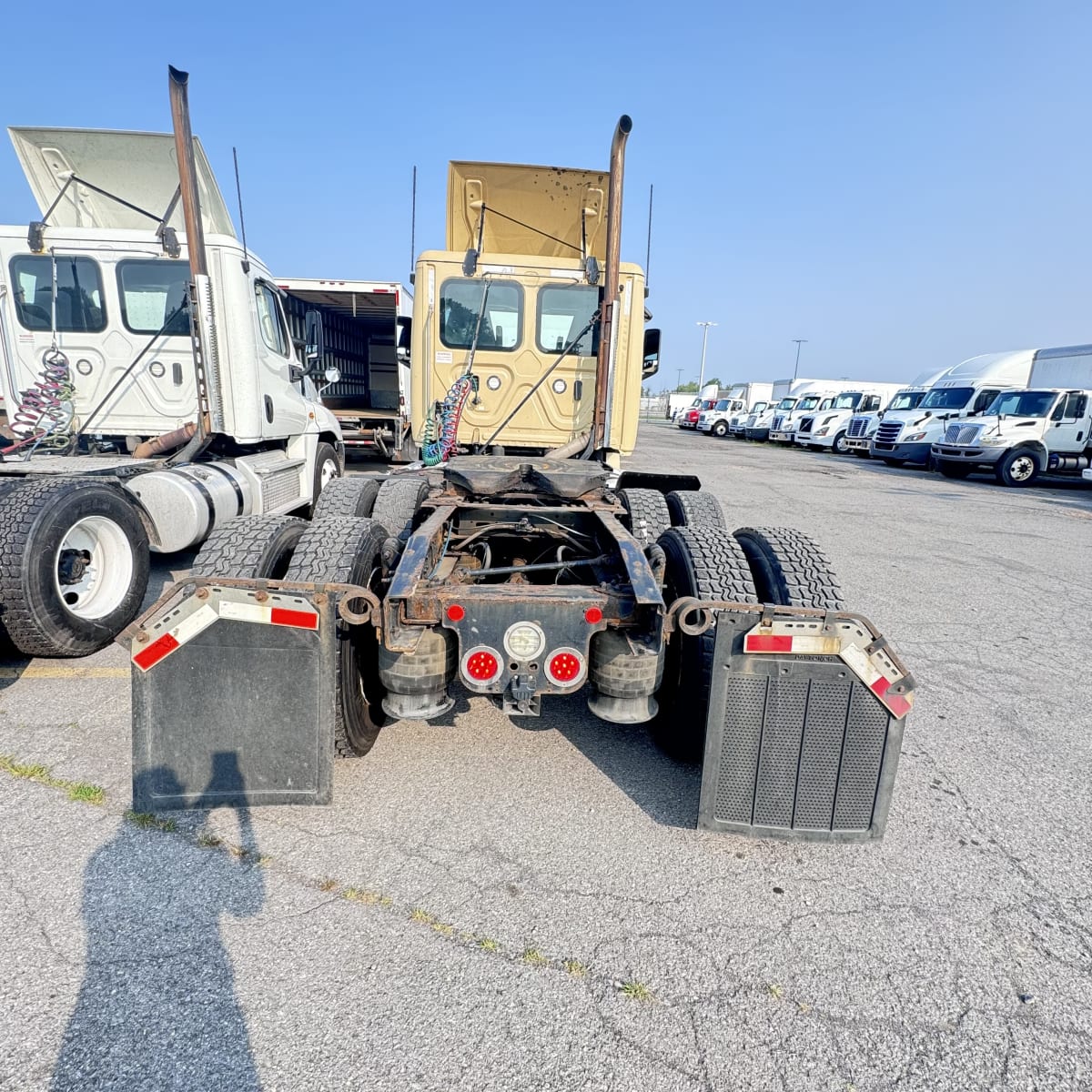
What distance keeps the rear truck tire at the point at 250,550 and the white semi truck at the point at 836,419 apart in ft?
89.2

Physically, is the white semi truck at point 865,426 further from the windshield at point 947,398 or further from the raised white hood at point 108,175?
the raised white hood at point 108,175

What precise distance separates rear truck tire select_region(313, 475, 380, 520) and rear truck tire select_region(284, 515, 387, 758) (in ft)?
5.84

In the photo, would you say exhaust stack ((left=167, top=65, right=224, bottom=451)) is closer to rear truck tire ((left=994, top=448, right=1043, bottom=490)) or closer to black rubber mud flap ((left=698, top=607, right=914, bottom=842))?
black rubber mud flap ((left=698, top=607, right=914, bottom=842))

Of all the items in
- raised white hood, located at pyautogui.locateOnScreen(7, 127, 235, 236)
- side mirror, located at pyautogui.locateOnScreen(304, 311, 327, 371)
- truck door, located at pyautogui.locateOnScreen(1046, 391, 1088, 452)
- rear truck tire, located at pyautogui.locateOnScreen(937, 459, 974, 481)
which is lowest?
rear truck tire, located at pyautogui.locateOnScreen(937, 459, 974, 481)

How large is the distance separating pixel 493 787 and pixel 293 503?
560cm

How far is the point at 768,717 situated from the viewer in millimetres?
2469

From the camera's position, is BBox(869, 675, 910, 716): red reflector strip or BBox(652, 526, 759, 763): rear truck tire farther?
BBox(652, 526, 759, 763): rear truck tire

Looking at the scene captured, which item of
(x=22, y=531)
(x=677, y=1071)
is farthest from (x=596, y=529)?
(x=22, y=531)

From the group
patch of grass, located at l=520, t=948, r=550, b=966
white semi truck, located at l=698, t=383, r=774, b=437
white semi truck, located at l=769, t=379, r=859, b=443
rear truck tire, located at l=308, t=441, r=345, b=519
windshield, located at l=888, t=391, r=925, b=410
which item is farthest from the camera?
white semi truck, located at l=698, t=383, r=774, b=437

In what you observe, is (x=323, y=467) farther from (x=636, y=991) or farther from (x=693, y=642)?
(x=636, y=991)

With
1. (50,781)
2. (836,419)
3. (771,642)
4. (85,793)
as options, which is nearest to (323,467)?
(50,781)

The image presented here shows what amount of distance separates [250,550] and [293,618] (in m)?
0.67

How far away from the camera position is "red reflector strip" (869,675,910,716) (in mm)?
2434

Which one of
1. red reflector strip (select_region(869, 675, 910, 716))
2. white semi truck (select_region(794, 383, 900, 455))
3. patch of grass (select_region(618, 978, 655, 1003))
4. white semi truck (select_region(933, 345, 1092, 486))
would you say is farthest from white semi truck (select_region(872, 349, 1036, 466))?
patch of grass (select_region(618, 978, 655, 1003))
